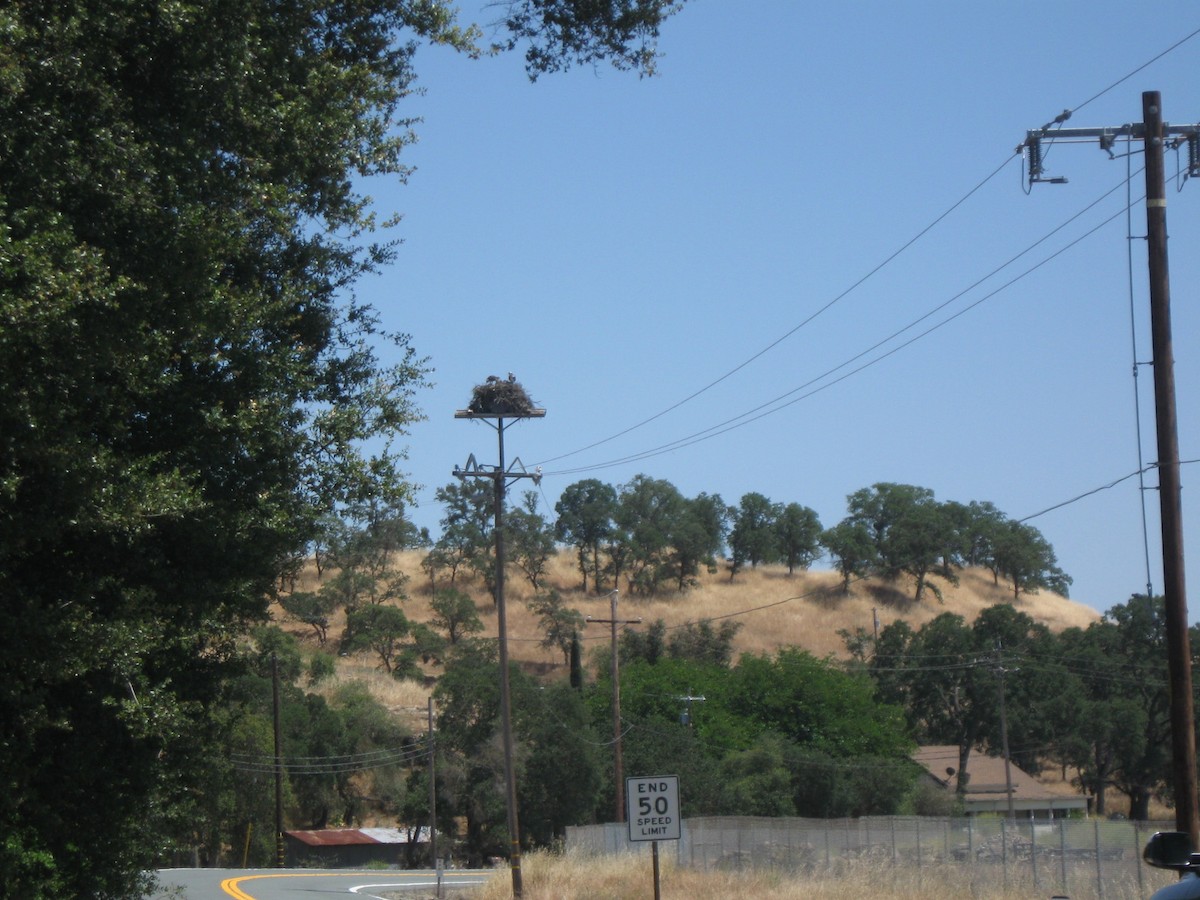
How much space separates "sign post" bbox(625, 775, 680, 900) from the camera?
721 inches

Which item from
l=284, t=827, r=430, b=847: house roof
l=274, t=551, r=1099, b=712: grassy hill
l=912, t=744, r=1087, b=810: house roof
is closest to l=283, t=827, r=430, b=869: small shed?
l=284, t=827, r=430, b=847: house roof

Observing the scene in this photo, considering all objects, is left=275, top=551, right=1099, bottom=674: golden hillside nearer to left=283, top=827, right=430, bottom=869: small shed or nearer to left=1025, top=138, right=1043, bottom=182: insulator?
left=283, top=827, right=430, bottom=869: small shed

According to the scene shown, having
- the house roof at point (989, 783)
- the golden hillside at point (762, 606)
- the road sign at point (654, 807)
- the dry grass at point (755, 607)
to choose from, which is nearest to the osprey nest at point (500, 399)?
the road sign at point (654, 807)

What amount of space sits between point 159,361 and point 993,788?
65.1m

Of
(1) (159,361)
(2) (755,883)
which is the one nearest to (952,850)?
(2) (755,883)

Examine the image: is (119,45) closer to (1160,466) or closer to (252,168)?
(252,168)

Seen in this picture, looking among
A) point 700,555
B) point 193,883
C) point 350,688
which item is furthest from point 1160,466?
point 700,555

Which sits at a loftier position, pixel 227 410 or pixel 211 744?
pixel 227 410

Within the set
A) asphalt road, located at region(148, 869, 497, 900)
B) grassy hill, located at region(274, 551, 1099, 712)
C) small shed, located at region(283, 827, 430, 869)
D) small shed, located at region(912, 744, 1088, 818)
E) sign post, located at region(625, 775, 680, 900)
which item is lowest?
small shed, located at region(283, 827, 430, 869)

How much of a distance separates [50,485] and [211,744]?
5627 mm

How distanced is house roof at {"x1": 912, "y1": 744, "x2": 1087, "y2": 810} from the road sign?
51489 millimetres

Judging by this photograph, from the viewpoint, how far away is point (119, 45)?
12.0m

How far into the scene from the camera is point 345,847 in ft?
210

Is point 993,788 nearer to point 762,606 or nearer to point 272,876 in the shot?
point 272,876
